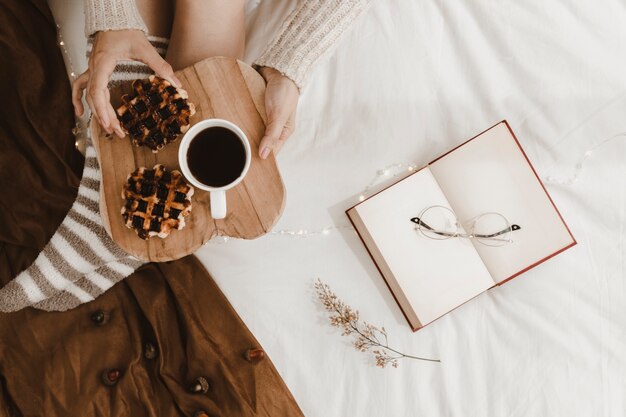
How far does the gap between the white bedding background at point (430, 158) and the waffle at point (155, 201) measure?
0.78ft

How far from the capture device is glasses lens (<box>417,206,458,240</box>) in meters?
0.82

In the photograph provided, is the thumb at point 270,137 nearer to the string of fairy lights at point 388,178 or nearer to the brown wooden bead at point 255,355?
the string of fairy lights at point 388,178

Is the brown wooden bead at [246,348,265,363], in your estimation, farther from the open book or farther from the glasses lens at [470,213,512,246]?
the glasses lens at [470,213,512,246]

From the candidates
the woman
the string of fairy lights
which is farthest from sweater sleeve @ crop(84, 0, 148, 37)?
the string of fairy lights

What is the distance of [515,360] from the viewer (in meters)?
0.83

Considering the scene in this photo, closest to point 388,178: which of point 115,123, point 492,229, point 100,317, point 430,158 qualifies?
point 430,158

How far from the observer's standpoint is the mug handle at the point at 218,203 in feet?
2.02

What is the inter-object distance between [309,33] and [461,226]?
42 centimetres

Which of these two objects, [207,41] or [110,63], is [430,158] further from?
[110,63]

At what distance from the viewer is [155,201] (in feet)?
2.04

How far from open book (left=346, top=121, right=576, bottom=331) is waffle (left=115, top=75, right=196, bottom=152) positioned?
1.12 ft

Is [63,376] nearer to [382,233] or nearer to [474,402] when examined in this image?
[382,233]

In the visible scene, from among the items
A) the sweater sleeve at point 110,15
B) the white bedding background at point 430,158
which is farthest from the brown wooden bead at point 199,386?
the sweater sleeve at point 110,15

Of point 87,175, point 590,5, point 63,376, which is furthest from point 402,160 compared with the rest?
point 63,376
